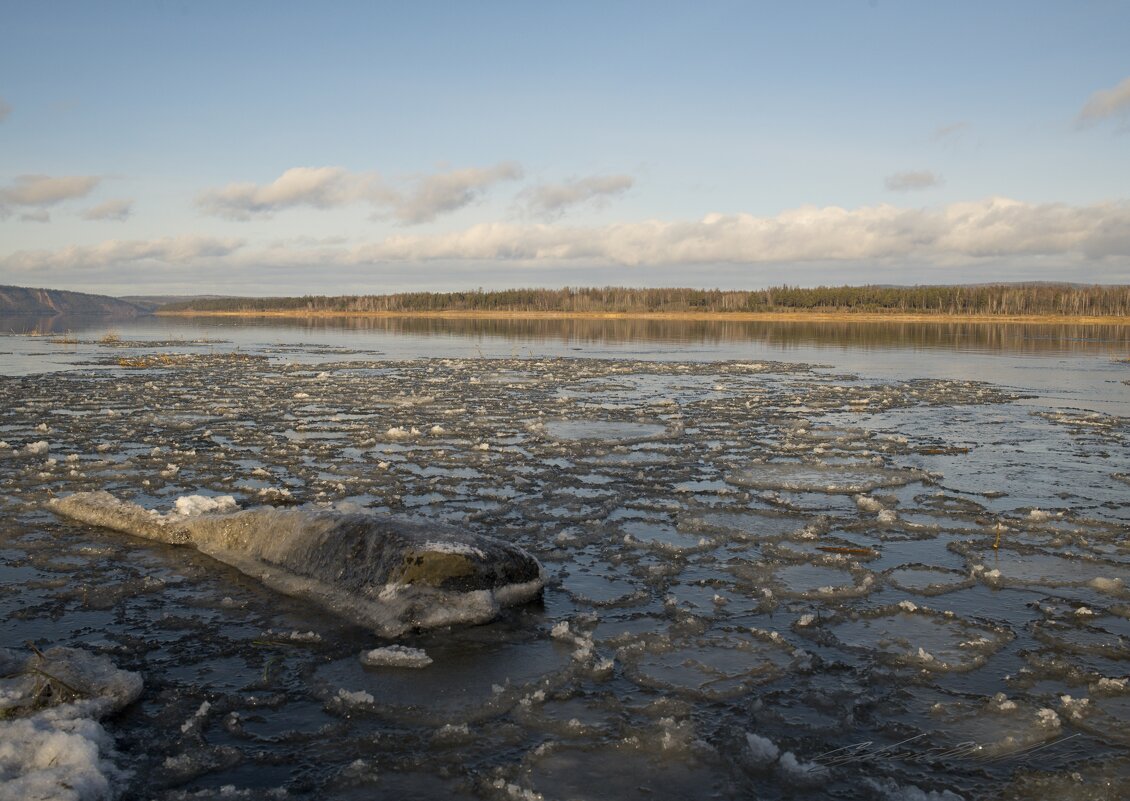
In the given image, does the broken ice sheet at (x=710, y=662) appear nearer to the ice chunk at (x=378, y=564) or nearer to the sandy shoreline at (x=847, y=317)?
the ice chunk at (x=378, y=564)

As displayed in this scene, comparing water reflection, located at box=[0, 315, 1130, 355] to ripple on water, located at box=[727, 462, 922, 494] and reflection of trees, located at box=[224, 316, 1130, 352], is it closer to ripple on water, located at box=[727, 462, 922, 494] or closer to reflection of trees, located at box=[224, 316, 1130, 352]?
reflection of trees, located at box=[224, 316, 1130, 352]

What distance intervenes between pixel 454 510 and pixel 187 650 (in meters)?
4.04

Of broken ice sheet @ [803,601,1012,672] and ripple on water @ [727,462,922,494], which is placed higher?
ripple on water @ [727,462,922,494]

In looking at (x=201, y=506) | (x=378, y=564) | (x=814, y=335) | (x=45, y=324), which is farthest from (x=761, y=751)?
(x=45, y=324)

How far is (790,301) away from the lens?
485 feet

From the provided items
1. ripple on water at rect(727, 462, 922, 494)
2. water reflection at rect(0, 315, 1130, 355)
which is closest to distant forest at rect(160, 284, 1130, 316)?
water reflection at rect(0, 315, 1130, 355)

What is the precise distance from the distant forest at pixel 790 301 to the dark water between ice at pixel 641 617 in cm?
12254

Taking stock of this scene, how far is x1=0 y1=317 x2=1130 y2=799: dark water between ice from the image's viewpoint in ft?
15.1

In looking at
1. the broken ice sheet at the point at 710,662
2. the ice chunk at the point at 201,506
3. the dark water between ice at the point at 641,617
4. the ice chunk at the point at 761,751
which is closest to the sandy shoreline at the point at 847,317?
the dark water between ice at the point at 641,617

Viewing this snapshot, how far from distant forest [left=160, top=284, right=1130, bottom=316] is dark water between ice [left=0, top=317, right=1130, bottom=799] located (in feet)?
402

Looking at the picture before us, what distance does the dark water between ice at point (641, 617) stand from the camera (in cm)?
461

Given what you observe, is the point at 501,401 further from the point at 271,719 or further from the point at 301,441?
the point at 271,719

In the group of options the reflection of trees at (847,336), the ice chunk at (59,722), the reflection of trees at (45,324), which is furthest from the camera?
the reflection of trees at (45,324)

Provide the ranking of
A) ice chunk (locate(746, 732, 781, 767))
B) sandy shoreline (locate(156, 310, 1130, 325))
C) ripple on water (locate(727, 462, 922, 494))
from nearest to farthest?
ice chunk (locate(746, 732, 781, 767)) < ripple on water (locate(727, 462, 922, 494)) < sandy shoreline (locate(156, 310, 1130, 325))
